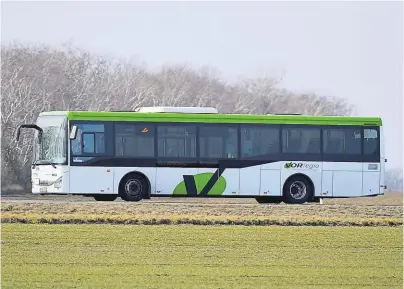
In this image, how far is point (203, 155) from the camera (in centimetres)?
3919

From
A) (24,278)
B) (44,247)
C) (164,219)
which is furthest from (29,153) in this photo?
(24,278)

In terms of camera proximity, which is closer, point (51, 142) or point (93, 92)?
point (51, 142)

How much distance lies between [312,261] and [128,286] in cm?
551

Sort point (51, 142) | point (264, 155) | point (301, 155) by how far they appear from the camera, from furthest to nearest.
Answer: point (301, 155), point (264, 155), point (51, 142)

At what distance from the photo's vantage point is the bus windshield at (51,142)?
38.2 meters

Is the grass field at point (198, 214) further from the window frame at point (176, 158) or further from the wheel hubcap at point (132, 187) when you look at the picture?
the window frame at point (176, 158)

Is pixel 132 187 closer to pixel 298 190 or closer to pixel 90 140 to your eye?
pixel 90 140

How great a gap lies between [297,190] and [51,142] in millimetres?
7828

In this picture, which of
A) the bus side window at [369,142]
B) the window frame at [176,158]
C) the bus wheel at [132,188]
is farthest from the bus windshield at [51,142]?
the bus side window at [369,142]

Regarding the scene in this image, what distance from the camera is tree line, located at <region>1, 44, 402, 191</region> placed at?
67.7 m

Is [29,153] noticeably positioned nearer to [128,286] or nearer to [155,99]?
[155,99]

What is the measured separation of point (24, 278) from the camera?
60.4 ft

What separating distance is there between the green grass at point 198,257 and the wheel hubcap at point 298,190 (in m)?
8.73

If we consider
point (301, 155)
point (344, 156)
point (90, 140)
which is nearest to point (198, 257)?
point (90, 140)
